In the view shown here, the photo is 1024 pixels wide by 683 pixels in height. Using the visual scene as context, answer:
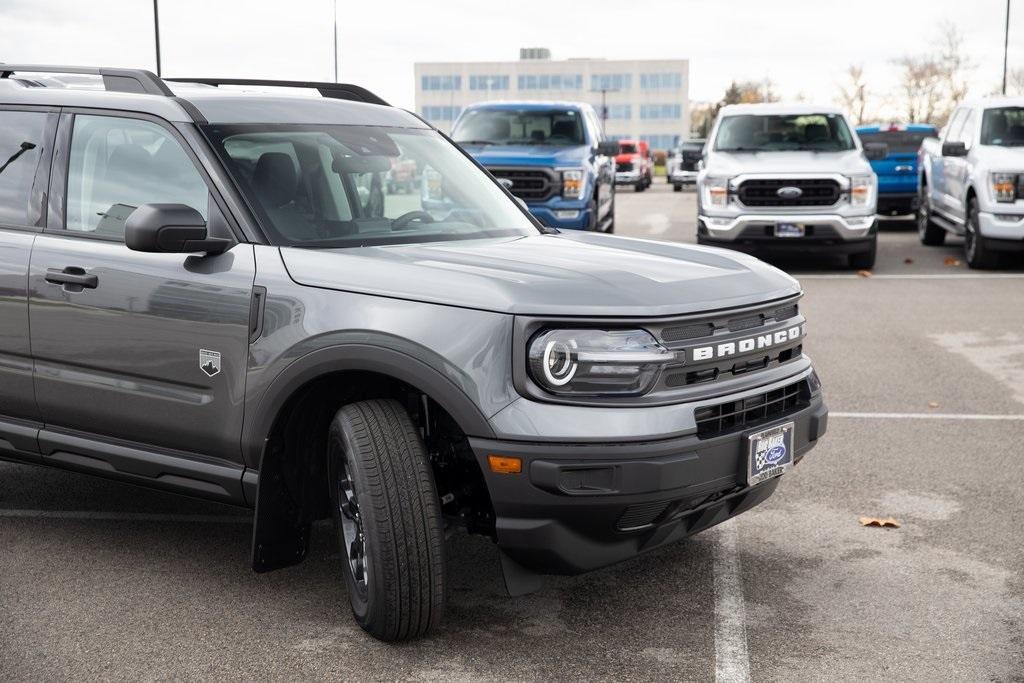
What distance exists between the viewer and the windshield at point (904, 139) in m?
20.2

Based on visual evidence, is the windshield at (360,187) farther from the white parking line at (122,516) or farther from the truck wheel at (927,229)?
the truck wheel at (927,229)

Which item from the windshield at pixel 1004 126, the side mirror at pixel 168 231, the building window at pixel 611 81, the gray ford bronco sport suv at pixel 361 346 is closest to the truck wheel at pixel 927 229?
the windshield at pixel 1004 126

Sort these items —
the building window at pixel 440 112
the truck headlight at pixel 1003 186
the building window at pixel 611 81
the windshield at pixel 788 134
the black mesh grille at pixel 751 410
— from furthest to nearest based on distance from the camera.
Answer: the building window at pixel 611 81, the building window at pixel 440 112, the windshield at pixel 788 134, the truck headlight at pixel 1003 186, the black mesh grille at pixel 751 410

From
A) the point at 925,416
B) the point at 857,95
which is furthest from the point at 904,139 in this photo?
the point at 857,95

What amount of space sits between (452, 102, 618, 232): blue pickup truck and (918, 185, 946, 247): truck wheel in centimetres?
487

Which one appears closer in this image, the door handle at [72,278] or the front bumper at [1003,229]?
the door handle at [72,278]

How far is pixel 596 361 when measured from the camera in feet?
11.9

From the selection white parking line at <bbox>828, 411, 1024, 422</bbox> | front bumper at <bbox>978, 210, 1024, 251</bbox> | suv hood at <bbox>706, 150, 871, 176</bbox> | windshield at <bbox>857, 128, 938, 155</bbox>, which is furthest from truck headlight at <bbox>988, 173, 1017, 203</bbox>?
white parking line at <bbox>828, 411, 1024, 422</bbox>

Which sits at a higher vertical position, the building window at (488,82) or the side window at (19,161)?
the building window at (488,82)

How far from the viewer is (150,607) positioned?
4.30 meters

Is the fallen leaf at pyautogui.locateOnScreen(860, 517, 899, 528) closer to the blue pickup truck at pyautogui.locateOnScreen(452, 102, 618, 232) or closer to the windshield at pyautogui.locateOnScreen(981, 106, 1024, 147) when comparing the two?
the blue pickup truck at pyautogui.locateOnScreen(452, 102, 618, 232)

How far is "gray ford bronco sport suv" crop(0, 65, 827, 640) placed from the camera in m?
3.62

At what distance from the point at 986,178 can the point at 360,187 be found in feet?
36.1

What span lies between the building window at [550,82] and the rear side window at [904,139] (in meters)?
120
